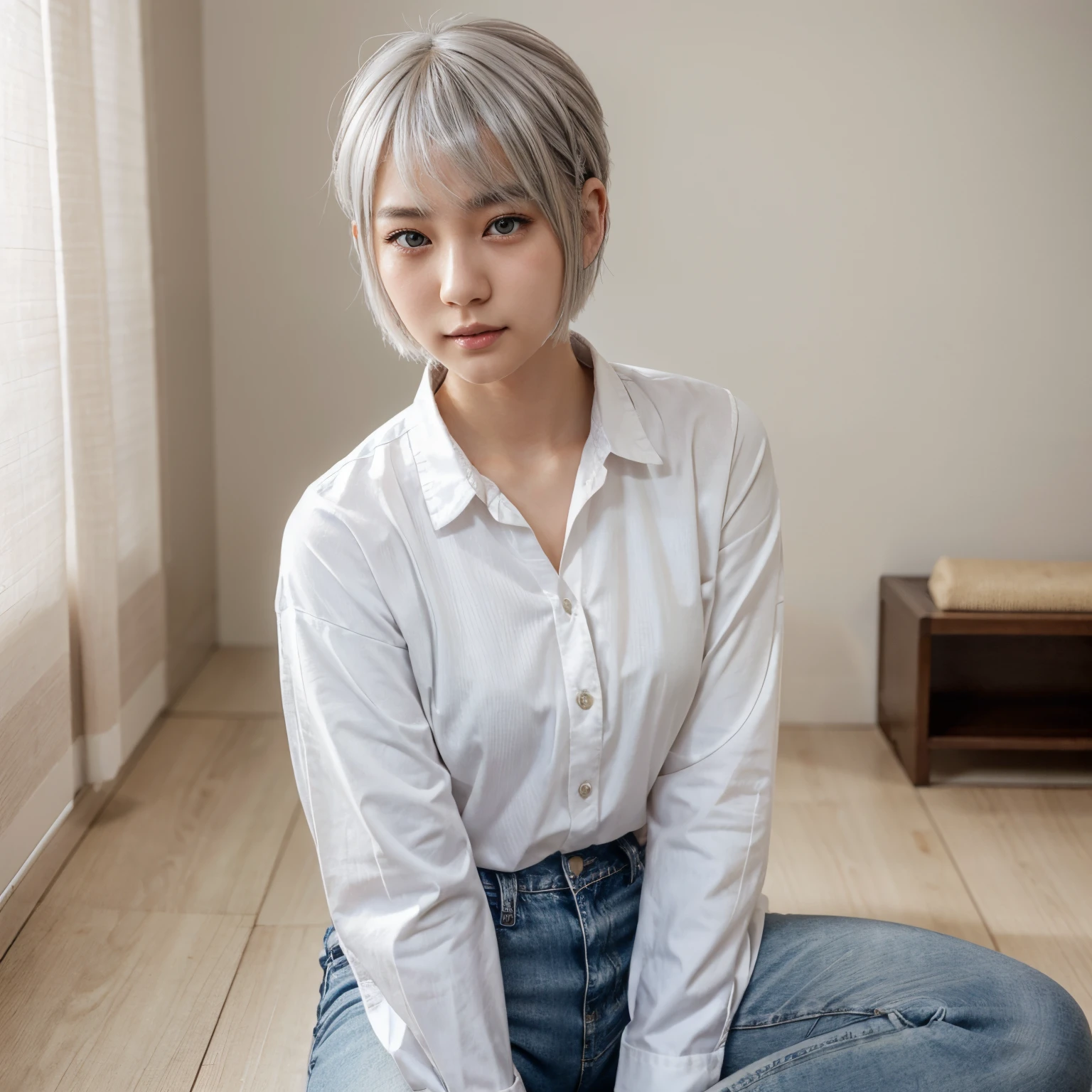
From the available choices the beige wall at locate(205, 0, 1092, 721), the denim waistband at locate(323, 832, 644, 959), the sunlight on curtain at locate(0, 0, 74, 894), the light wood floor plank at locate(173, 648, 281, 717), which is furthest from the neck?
the light wood floor plank at locate(173, 648, 281, 717)

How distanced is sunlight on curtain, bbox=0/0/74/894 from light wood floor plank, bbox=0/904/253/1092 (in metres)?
0.14

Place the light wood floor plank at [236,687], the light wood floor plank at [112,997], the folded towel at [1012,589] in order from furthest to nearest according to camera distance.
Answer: the light wood floor plank at [236,687]
the folded towel at [1012,589]
the light wood floor plank at [112,997]

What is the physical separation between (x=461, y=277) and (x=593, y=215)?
0.17m

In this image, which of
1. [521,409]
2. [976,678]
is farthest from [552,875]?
[976,678]

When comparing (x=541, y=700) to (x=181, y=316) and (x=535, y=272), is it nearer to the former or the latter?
(x=535, y=272)

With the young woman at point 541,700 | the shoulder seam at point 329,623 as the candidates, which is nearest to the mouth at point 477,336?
the young woman at point 541,700

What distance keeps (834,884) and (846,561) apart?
78 cm

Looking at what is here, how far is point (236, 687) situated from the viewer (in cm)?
258

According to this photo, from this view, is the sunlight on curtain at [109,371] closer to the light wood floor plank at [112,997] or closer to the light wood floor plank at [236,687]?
the light wood floor plank at [236,687]

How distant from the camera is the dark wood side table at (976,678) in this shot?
220 centimetres

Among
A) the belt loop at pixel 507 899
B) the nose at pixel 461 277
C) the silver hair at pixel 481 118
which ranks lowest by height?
the belt loop at pixel 507 899

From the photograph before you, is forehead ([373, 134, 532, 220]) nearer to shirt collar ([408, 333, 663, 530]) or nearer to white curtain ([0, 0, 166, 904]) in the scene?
shirt collar ([408, 333, 663, 530])

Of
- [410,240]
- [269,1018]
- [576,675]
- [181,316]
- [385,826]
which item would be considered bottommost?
[269,1018]

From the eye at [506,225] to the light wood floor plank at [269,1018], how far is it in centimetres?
102
